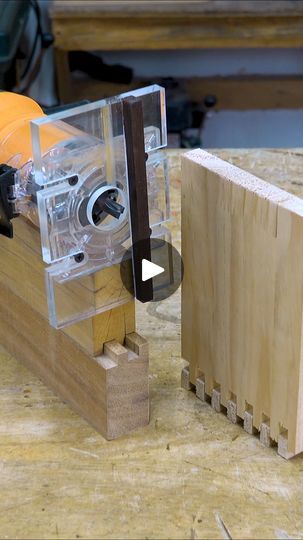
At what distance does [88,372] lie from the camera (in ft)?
3.42

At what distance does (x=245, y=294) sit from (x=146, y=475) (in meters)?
0.23

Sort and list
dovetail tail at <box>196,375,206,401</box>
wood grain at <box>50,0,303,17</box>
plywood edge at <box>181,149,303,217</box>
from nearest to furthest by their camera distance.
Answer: plywood edge at <box>181,149,303,217</box> → dovetail tail at <box>196,375,206,401</box> → wood grain at <box>50,0,303,17</box>

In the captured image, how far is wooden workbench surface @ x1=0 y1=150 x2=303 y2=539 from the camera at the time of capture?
93 cm

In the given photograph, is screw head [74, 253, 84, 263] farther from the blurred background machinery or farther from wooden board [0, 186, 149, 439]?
the blurred background machinery

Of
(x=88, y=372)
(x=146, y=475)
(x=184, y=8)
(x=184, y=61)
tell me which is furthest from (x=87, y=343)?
(x=184, y=61)

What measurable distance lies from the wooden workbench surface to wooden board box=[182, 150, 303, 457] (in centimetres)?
4

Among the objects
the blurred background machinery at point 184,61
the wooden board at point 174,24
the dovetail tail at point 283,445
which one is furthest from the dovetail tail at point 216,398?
the wooden board at point 174,24

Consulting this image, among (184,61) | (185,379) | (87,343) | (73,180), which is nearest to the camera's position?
(73,180)

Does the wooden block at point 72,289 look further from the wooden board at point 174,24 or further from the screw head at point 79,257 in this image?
the wooden board at point 174,24

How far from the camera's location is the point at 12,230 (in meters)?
1.05

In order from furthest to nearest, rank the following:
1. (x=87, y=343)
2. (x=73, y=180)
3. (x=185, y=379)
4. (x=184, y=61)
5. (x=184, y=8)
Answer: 1. (x=184, y=61)
2. (x=184, y=8)
3. (x=185, y=379)
4. (x=87, y=343)
5. (x=73, y=180)
